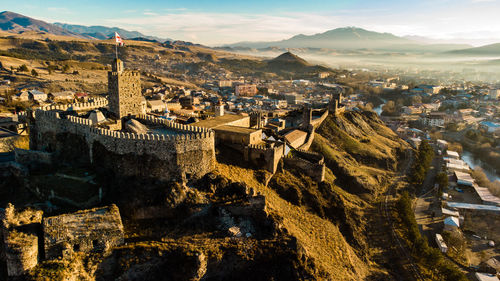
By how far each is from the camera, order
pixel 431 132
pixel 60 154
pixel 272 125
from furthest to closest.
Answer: pixel 431 132
pixel 272 125
pixel 60 154

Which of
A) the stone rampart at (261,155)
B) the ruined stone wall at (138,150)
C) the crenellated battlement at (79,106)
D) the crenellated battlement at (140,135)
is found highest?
the crenellated battlement at (79,106)

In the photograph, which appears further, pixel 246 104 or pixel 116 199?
pixel 246 104

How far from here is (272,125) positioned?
1762 inches

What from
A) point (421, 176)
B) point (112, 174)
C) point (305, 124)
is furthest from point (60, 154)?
point (421, 176)

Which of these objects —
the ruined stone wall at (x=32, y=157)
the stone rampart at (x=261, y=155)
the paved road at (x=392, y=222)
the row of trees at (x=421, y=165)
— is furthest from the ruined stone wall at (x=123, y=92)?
the row of trees at (x=421, y=165)

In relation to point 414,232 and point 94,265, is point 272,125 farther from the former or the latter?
point 94,265

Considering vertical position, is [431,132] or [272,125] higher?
[272,125]

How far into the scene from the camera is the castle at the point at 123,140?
846 inches

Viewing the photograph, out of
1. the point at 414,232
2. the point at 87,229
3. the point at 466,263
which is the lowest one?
the point at 466,263

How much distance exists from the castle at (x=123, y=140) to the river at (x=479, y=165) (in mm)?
57587

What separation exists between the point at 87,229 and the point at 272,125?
1217 inches

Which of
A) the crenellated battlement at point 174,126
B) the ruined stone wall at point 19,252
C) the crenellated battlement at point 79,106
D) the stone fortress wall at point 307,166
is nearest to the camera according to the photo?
the ruined stone wall at point 19,252

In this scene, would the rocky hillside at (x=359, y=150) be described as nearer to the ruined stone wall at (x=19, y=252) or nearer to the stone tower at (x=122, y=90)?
the stone tower at (x=122, y=90)

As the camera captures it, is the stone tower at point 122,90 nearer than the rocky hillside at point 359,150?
Yes
